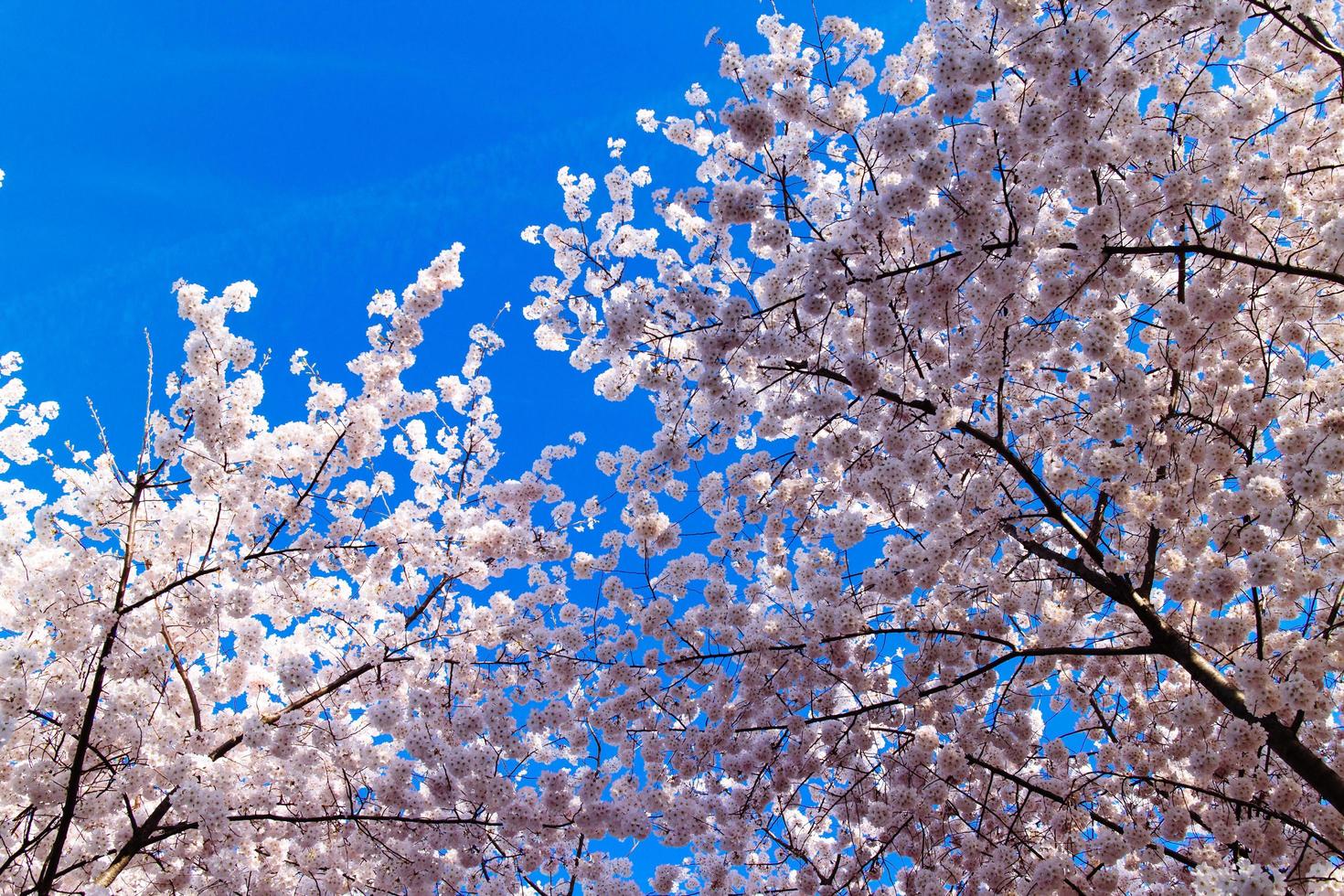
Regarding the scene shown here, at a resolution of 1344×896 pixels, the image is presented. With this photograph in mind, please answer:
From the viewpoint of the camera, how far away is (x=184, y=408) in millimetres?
6266

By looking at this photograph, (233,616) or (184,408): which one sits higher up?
(184,408)

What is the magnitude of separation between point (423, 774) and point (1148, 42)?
7.84 m

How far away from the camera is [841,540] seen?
678 cm

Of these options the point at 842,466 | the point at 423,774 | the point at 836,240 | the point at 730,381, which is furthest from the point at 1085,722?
the point at 423,774

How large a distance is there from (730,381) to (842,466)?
1.49 m

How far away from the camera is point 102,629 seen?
6090mm

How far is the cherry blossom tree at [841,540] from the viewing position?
5.82 m

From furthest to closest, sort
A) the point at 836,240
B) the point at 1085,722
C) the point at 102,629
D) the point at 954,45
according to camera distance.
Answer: the point at 1085,722 → the point at 102,629 → the point at 836,240 → the point at 954,45

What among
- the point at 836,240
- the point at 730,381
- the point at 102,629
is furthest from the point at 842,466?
the point at 102,629

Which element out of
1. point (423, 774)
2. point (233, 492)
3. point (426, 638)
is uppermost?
point (233, 492)

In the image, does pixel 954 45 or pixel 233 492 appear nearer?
pixel 954 45

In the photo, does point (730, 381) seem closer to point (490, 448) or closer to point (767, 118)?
point (767, 118)

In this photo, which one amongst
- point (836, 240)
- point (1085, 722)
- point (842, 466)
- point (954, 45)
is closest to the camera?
point (954, 45)

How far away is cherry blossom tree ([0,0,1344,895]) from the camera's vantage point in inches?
229
